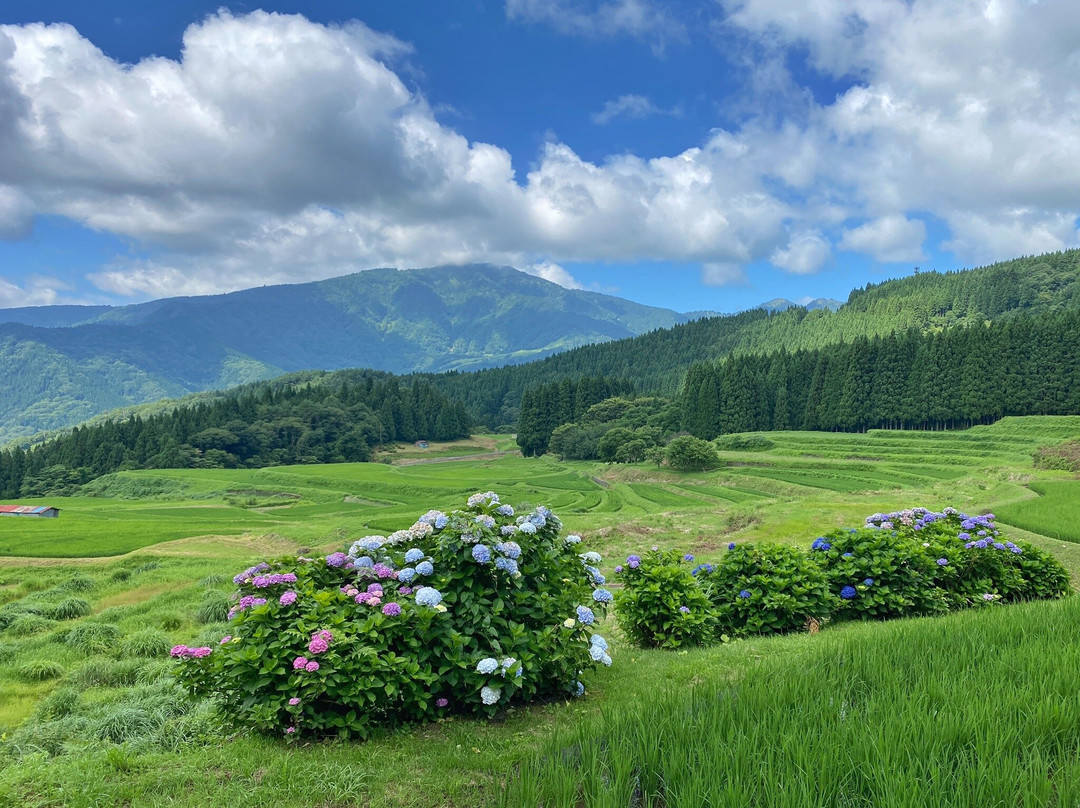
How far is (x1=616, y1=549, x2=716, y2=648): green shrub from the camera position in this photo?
852 centimetres

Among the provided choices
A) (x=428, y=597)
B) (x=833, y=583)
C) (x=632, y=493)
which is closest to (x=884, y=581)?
(x=833, y=583)

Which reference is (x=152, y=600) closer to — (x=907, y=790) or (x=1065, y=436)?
(x=907, y=790)

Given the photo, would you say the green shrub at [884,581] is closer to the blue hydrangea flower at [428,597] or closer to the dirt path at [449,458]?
the blue hydrangea flower at [428,597]

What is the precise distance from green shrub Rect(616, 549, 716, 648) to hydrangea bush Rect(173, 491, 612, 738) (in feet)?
8.13

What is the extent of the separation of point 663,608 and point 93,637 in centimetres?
1173

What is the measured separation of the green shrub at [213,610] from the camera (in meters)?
14.4

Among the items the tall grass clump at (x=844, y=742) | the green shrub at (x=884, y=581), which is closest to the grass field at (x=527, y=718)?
the tall grass clump at (x=844, y=742)

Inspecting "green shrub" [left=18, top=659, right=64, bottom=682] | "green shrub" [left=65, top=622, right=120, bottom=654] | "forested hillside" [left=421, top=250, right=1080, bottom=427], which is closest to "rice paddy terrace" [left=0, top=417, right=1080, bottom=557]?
"green shrub" [left=65, top=622, right=120, bottom=654]

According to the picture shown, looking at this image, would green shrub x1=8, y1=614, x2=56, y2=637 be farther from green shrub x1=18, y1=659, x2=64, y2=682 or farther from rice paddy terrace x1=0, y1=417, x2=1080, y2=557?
rice paddy terrace x1=0, y1=417, x2=1080, y2=557

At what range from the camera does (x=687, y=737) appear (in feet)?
12.8

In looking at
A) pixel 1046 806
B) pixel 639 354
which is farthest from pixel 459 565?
pixel 639 354

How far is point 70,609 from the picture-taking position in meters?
16.0

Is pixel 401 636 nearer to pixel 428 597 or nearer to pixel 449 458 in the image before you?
pixel 428 597

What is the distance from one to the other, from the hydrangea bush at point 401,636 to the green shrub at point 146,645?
7459 millimetres
